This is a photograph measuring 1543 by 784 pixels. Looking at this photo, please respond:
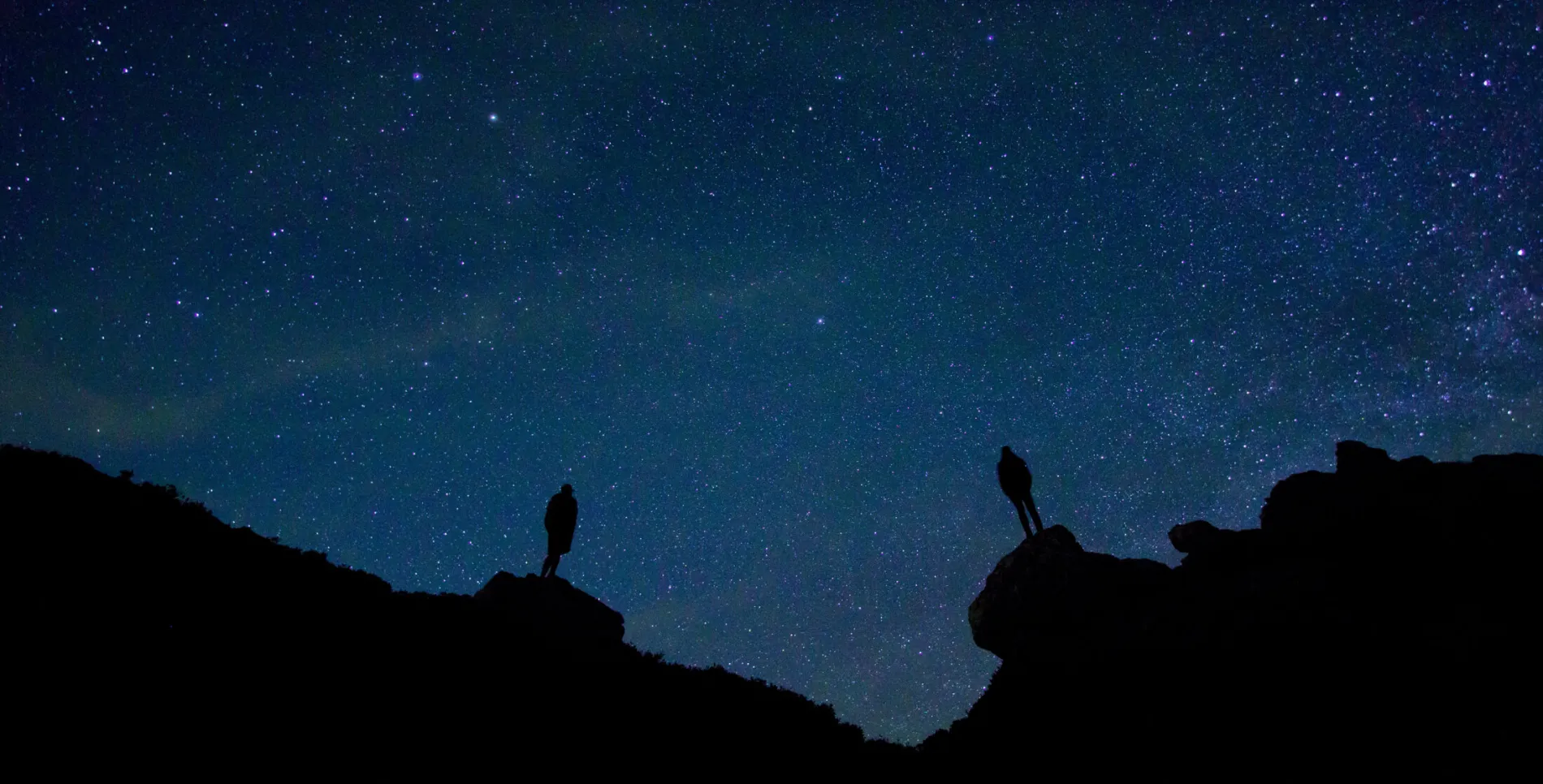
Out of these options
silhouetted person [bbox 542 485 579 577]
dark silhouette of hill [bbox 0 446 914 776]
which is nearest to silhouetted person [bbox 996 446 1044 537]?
dark silhouette of hill [bbox 0 446 914 776]

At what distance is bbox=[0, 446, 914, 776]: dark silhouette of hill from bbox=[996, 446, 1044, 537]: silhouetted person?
8450 millimetres

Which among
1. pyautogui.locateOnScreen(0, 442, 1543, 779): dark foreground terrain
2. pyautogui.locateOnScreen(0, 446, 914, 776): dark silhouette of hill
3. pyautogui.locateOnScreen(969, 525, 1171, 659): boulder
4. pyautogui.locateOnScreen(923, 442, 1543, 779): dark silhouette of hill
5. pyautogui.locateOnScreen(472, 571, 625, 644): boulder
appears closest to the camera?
pyautogui.locateOnScreen(0, 446, 914, 776): dark silhouette of hill

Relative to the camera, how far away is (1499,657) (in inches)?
441

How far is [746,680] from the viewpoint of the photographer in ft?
46.1

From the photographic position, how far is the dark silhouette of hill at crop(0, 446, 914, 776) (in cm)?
634

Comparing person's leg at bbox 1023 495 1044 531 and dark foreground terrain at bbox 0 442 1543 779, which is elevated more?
person's leg at bbox 1023 495 1044 531

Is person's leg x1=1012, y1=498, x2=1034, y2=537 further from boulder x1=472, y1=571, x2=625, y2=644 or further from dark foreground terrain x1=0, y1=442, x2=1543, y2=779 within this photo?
boulder x1=472, y1=571, x2=625, y2=644

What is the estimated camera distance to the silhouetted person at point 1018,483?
1862cm

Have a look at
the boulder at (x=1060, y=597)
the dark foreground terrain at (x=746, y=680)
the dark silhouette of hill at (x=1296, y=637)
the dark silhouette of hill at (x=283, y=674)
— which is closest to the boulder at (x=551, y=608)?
the dark foreground terrain at (x=746, y=680)

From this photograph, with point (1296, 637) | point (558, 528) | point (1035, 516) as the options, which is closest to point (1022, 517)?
point (1035, 516)

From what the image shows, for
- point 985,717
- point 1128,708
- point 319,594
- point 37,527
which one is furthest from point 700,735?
point 37,527

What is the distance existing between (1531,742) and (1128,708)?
17.4 feet

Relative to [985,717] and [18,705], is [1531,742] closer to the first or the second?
[985,717]

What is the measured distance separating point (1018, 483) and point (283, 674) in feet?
54.8
